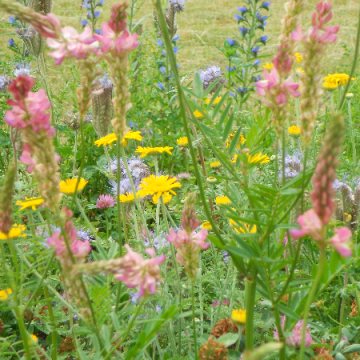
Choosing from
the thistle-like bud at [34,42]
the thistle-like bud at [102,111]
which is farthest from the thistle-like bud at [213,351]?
the thistle-like bud at [34,42]

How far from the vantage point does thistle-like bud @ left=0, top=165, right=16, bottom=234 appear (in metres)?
0.66

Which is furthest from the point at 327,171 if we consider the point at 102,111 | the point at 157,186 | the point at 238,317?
the point at 102,111

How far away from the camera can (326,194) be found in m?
0.52

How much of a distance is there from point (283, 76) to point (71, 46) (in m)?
0.37

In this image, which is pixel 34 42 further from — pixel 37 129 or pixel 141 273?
pixel 141 273

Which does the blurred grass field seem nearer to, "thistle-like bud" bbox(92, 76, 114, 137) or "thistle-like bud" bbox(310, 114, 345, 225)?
"thistle-like bud" bbox(92, 76, 114, 137)

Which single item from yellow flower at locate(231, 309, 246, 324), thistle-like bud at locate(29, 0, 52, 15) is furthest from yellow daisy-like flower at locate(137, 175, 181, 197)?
thistle-like bud at locate(29, 0, 52, 15)

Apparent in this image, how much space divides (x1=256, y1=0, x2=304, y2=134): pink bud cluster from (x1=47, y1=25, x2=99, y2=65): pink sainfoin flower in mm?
306

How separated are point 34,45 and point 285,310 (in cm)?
164

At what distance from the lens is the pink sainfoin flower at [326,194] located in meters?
0.51

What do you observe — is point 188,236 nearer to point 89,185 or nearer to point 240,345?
point 240,345

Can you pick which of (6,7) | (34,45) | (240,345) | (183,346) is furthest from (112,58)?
(34,45)

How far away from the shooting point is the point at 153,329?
0.80 metres

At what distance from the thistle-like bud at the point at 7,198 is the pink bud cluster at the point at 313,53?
1.55 feet
